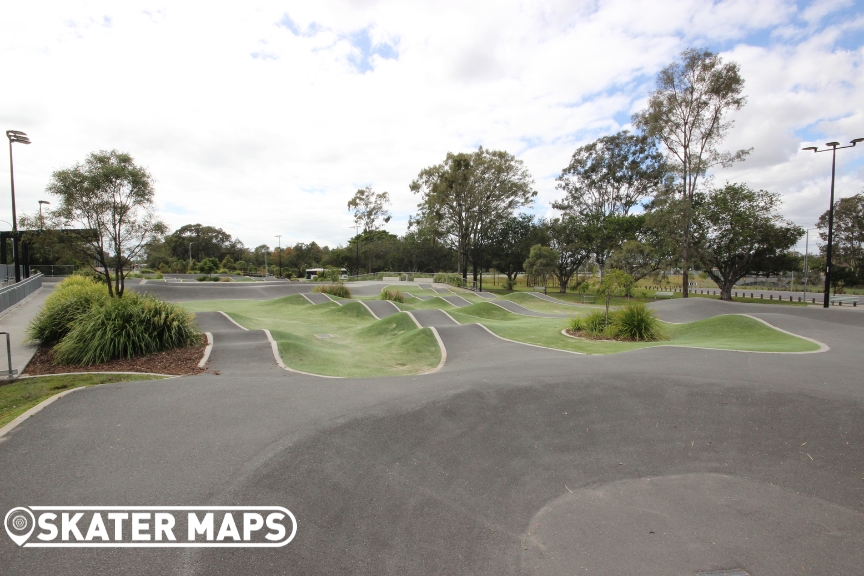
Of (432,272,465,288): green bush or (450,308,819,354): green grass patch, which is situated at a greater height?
(432,272,465,288): green bush

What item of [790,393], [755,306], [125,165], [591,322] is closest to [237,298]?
[125,165]

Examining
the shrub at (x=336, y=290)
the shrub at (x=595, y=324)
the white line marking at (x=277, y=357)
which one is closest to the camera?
the white line marking at (x=277, y=357)

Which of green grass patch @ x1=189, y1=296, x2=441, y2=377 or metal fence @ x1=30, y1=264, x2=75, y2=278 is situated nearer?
green grass patch @ x1=189, y1=296, x2=441, y2=377

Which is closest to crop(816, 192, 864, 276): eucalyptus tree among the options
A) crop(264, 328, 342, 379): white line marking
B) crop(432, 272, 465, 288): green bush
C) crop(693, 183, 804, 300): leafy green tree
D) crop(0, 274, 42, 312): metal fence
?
crop(693, 183, 804, 300): leafy green tree

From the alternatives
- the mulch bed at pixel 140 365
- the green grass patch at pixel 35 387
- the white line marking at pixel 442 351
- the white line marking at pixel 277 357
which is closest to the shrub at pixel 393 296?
the white line marking at pixel 442 351

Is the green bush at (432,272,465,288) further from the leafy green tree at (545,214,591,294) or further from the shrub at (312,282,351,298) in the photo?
the shrub at (312,282,351,298)

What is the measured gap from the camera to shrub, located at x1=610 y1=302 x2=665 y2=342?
12.0m

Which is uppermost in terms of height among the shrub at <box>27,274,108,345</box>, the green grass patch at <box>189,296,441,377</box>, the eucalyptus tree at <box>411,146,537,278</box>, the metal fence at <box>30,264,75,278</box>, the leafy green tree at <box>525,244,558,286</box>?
the eucalyptus tree at <box>411,146,537,278</box>

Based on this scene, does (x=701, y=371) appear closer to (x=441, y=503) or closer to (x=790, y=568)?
(x=790, y=568)

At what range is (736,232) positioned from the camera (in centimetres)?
2916

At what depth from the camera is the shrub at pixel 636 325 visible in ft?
39.3

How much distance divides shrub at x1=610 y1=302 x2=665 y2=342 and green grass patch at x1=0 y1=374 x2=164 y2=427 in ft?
37.9

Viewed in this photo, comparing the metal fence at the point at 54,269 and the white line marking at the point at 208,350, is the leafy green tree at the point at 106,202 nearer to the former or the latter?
the white line marking at the point at 208,350

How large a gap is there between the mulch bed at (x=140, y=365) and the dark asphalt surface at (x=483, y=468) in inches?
70.2
